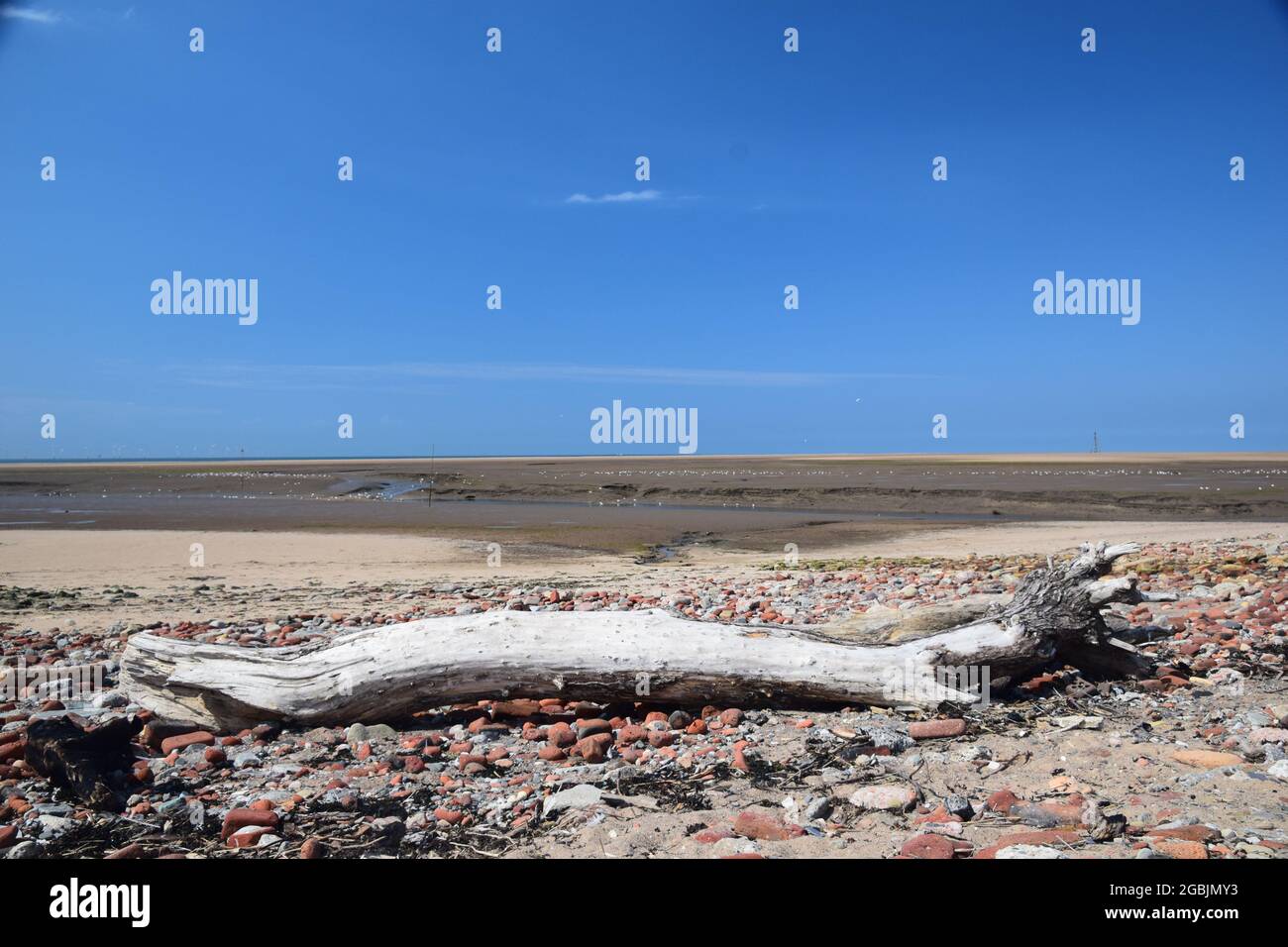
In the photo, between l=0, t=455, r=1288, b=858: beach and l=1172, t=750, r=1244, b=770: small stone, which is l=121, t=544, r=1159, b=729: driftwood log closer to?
l=0, t=455, r=1288, b=858: beach

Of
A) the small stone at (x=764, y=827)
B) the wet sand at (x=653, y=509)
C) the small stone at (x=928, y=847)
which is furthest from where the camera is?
the wet sand at (x=653, y=509)

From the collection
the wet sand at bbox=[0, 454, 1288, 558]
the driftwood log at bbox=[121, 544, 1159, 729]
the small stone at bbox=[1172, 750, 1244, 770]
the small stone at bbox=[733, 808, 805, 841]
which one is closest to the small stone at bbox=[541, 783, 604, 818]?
the small stone at bbox=[733, 808, 805, 841]

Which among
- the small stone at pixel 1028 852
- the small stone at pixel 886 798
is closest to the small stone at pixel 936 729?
the small stone at pixel 886 798

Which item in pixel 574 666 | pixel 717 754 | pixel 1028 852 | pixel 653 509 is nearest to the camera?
pixel 1028 852

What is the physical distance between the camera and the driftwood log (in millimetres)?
5352

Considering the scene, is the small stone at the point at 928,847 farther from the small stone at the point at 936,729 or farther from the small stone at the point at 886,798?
the small stone at the point at 936,729

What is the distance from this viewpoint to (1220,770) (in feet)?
13.1

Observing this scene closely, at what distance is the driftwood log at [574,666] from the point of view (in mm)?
5352

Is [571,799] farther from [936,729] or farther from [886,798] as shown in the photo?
[936,729]

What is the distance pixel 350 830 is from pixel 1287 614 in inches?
321

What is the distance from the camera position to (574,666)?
17.9 ft

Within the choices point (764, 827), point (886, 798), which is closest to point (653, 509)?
point (886, 798)
